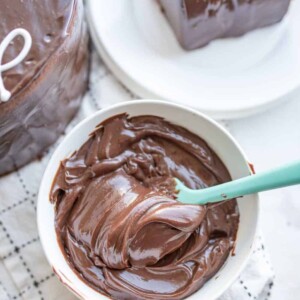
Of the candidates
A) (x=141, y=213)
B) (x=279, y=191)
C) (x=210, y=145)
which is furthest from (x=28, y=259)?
(x=279, y=191)

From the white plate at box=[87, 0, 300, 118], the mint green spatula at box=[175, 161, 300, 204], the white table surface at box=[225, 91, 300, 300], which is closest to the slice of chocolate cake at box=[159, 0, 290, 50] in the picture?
the white plate at box=[87, 0, 300, 118]

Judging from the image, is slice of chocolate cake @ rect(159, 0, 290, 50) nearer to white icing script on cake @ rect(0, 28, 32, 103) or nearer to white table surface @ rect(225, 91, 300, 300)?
white table surface @ rect(225, 91, 300, 300)

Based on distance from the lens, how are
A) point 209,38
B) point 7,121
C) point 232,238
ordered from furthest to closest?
point 209,38
point 232,238
point 7,121

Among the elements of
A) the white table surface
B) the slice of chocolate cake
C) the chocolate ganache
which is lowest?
the white table surface

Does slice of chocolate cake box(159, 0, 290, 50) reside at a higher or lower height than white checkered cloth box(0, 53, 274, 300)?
higher

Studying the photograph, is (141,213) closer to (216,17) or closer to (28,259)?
(28,259)

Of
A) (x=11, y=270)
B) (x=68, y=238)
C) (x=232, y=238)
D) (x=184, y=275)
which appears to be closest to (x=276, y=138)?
(x=232, y=238)

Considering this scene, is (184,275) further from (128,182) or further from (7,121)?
(7,121)
